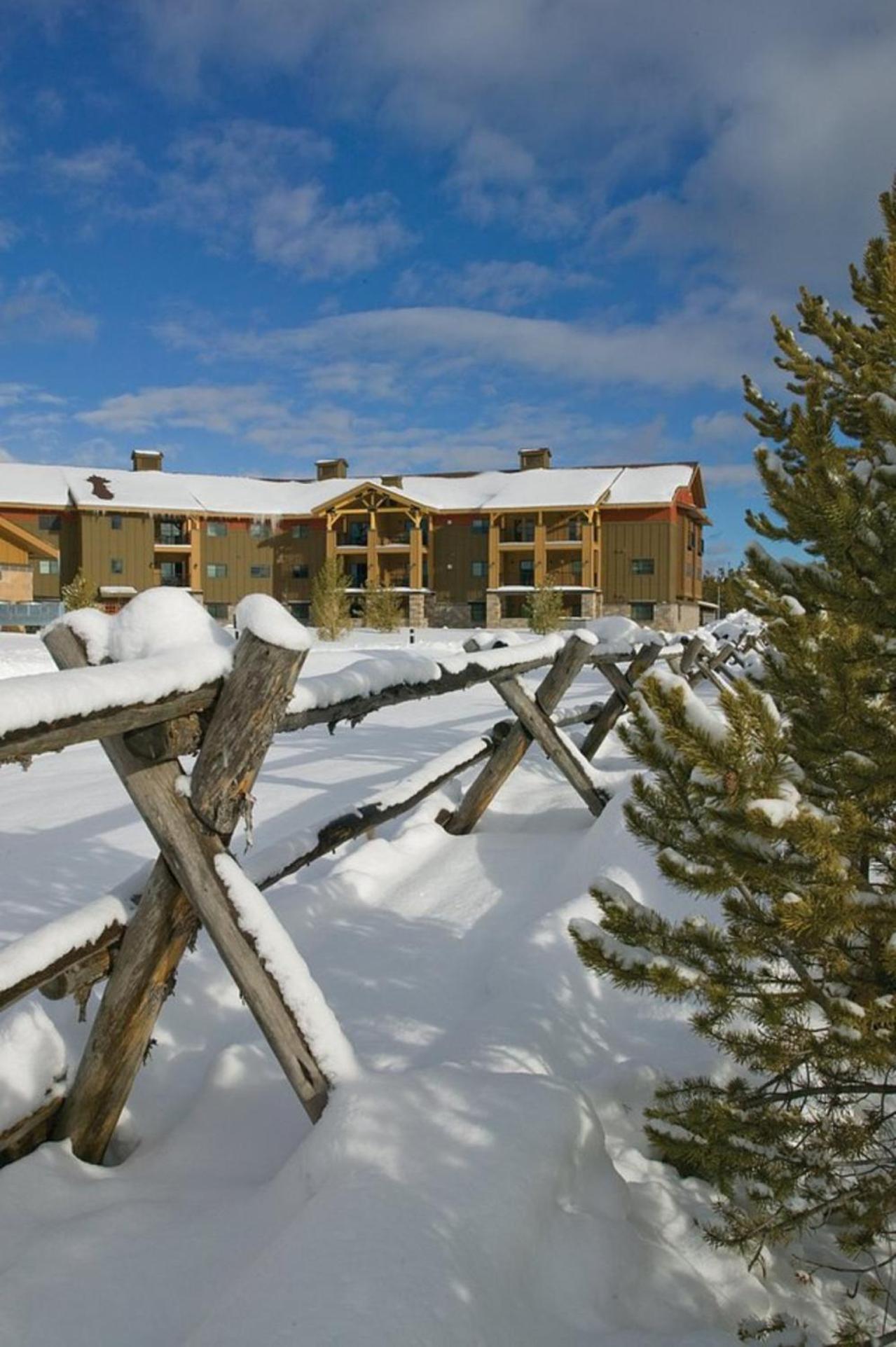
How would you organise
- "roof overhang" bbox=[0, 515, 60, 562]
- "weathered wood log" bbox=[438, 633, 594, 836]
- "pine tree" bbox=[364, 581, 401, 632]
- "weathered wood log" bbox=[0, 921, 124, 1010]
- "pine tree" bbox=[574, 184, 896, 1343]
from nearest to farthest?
1. "pine tree" bbox=[574, 184, 896, 1343]
2. "weathered wood log" bbox=[0, 921, 124, 1010]
3. "weathered wood log" bbox=[438, 633, 594, 836]
4. "roof overhang" bbox=[0, 515, 60, 562]
5. "pine tree" bbox=[364, 581, 401, 632]

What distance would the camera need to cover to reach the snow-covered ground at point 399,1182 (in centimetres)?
167

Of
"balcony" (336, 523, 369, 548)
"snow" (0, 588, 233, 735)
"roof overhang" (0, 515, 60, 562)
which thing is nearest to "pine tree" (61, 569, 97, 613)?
"roof overhang" (0, 515, 60, 562)

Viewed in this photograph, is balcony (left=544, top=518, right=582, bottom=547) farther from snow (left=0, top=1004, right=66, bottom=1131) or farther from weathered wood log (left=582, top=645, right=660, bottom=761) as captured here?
snow (left=0, top=1004, right=66, bottom=1131)

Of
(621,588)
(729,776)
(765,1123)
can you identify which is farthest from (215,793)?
(621,588)

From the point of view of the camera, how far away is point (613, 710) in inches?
281

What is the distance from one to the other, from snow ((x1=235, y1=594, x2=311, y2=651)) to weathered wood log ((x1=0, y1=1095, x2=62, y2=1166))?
1.44 meters

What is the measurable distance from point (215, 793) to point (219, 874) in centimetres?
22

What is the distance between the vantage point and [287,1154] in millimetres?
2348

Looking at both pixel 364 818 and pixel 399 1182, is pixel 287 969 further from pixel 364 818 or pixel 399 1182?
pixel 364 818

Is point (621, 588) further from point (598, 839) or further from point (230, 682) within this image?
point (230, 682)

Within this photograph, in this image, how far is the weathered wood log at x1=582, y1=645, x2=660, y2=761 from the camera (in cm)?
689

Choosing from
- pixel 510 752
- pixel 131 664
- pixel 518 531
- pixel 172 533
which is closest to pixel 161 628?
pixel 131 664

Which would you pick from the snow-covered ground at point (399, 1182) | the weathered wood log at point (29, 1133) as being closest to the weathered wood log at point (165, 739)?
the snow-covered ground at point (399, 1182)

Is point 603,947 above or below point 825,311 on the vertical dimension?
below
